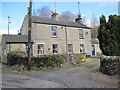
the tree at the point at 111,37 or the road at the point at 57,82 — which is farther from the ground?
the tree at the point at 111,37

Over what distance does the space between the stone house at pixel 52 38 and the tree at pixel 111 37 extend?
28.1ft

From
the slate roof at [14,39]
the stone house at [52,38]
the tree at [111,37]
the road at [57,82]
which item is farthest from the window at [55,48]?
the road at [57,82]

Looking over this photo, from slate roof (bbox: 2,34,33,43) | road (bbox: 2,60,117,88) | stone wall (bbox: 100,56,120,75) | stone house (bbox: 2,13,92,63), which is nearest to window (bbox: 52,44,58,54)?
stone house (bbox: 2,13,92,63)

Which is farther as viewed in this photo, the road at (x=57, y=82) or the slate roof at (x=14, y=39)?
the slate roof at (x=14, y=39)

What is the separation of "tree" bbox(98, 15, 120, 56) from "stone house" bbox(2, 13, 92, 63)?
28.1 feet

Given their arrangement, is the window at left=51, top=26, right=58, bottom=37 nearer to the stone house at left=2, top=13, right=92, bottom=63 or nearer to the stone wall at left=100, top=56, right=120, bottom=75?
the stone house at left=2, top=13, right=92, bottom=63

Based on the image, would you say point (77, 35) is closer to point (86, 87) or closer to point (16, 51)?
point (16, 51)

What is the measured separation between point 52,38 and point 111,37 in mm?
11610

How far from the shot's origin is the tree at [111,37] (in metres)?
10.4

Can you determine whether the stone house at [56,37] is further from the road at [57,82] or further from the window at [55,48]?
the road at [57,82]

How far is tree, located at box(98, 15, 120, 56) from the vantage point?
1042cm

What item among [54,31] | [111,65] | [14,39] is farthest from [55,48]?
[111,65]

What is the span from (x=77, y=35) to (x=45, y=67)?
1217 centimetres

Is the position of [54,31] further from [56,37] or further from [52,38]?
[52,38]
